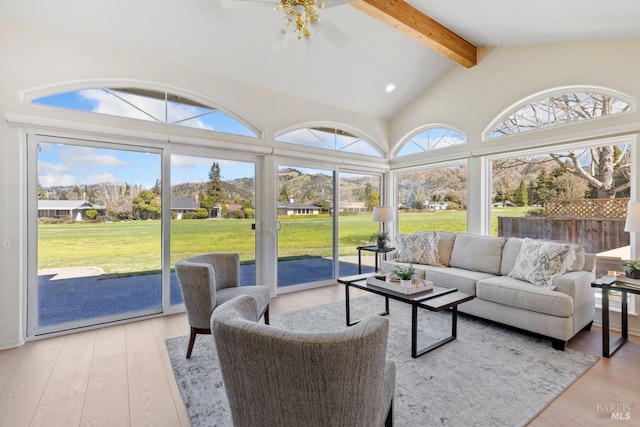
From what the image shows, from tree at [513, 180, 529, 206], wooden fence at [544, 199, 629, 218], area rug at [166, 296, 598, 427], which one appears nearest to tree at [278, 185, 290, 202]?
area rug at [166, 296, 598, 427]

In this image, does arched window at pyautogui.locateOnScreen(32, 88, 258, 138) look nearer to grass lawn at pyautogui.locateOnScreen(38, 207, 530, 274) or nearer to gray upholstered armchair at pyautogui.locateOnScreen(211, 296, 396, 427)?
grass lawn at pyautogui.locateOnScreen(38, 207, 530, 274)

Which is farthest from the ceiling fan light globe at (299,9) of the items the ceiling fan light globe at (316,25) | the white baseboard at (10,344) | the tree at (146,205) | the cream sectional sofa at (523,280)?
the white baseboard at (10,344)

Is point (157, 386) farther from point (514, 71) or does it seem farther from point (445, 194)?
point (514, 71)

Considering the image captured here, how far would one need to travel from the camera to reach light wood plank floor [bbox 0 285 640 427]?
1.87 meters

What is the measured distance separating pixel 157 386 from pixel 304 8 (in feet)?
9.83

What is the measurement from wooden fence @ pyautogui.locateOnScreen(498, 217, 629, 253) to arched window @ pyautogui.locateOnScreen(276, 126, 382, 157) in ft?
8.39

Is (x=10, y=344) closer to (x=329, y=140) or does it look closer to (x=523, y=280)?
(x=329, y=140)

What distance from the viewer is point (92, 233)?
332 cm

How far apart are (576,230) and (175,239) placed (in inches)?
194

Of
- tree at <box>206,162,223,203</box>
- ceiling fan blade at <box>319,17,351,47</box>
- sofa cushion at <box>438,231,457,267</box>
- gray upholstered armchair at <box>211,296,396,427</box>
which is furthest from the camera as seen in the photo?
sofa cushion at <box>438,231,457,267</box>

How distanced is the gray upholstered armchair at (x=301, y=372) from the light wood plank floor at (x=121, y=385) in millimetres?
1106

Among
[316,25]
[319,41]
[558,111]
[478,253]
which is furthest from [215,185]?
[558,111]

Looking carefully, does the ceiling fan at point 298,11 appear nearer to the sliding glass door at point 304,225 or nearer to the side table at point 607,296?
the sliding glass door at point 304,225

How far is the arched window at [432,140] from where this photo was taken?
15.8 ft
